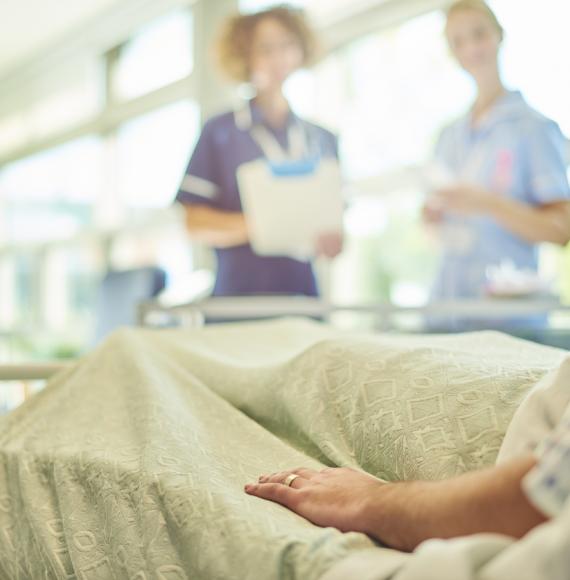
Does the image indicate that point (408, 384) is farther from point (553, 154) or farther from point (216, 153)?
point (216, 153)

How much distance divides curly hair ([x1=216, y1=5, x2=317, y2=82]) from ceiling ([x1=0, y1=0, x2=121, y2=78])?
9.60 ft

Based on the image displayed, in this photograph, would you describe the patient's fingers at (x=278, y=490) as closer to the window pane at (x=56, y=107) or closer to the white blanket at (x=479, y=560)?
the white blanket at (x=479, y=560)

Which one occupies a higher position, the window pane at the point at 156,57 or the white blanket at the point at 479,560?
the window pane at the point at 156,57

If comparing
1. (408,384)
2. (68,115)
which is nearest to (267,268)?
(408,384)

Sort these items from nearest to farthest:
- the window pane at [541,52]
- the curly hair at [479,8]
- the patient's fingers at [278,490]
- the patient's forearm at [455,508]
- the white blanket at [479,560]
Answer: the white blanket at [479,560] < the patient's forearm at [455,508] < the patient's fingers at [278,490] < the curly hair at [479,8] < the window pane at [541,52]

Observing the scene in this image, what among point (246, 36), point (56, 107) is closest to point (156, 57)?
point (56, 107)

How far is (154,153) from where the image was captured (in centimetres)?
536

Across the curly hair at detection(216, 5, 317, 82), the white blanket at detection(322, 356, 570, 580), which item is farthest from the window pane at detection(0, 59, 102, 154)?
the white blanket at detection(322, 356, 570, 580)

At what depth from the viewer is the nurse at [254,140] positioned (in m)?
2.47

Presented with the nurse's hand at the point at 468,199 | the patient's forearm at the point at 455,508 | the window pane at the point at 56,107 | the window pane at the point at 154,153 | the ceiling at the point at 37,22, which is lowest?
the patient's forearm at the point at 455,508

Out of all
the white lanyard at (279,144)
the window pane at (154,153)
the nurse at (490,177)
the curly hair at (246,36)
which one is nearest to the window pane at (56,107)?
the window pane at (154,153)

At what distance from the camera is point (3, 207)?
289 inches

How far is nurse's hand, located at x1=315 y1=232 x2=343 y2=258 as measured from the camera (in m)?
2.20

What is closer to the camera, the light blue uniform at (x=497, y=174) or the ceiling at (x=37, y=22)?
the light blue uniform at (x=497, y=174)
